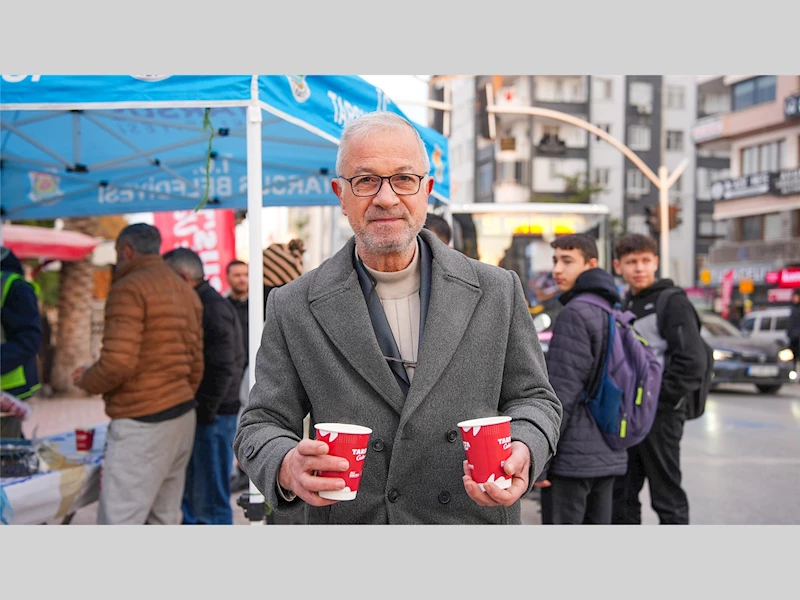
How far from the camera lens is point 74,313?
16.4 m

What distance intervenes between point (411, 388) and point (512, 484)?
1.20 feet

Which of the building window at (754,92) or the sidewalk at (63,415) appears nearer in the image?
the sidewalk at (63,415)

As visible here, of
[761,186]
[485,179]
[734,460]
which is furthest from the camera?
[485,179]

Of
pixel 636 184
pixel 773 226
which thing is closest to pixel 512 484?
pixel 773 226

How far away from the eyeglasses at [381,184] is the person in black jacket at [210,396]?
4.47 metres

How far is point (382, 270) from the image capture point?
2312 millimetres

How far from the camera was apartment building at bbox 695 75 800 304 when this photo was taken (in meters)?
37.8

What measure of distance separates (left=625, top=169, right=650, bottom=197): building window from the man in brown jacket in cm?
5402

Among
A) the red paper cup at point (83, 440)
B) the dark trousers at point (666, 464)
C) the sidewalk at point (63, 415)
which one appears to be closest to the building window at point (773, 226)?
the sidewalk at point (63, 415)

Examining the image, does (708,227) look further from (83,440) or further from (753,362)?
(83,440)

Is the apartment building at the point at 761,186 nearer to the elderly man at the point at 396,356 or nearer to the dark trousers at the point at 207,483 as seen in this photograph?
the dark trousers at the point at 207,483

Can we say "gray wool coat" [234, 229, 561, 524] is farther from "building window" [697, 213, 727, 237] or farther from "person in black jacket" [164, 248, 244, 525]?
"building window" [697, 213, 727, 237]

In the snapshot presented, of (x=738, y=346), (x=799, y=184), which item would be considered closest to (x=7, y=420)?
(x=738, y=346)

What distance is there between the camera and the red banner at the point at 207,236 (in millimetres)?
10766
